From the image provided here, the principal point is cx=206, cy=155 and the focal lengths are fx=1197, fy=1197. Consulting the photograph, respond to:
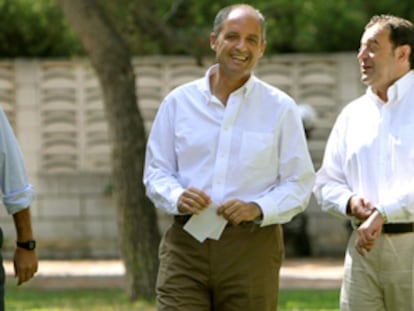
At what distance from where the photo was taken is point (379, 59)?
18.0 ft

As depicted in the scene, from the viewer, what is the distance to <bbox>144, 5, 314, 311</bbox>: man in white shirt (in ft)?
16.6

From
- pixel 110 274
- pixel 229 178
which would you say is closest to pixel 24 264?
pixel 229 178

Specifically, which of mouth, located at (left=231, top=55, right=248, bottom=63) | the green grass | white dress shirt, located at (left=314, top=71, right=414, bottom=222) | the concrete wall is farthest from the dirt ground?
mouth, located at (left=231, top=55, right=248, bottom=63)

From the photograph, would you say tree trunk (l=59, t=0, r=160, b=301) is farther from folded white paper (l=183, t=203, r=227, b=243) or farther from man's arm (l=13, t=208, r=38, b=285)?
folded white paper (l=183, t=203, r=227, b=243)

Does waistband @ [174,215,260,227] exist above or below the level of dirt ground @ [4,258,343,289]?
above

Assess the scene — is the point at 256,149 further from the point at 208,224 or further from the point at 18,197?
the point at 18,197

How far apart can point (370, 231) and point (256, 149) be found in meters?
0.62

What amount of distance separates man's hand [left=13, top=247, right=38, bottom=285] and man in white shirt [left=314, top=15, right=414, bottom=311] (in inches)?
54.2

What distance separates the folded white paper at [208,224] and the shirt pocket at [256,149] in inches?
9.8

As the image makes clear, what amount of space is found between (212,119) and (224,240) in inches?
20.9

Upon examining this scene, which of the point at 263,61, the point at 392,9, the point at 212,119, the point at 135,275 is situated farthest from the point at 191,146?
the point at 392,9

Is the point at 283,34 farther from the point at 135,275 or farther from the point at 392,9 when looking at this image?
the point at 135,275

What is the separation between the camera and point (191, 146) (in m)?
5.16

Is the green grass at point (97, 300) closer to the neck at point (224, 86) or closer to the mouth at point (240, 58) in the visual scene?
the neck at point (224, 86)
